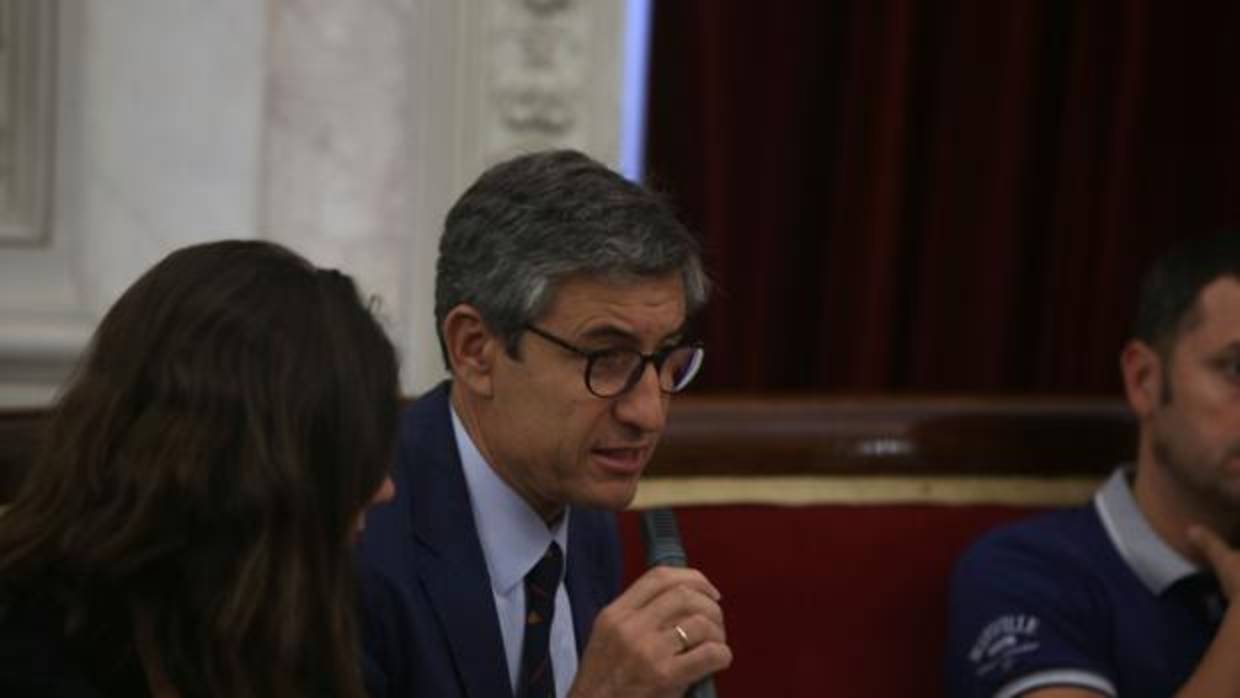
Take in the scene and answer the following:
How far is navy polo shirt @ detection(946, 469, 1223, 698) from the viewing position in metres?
2.36

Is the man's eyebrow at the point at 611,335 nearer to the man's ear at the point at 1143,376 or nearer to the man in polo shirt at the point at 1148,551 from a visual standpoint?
the man in polo shirt at the point at 1148,551

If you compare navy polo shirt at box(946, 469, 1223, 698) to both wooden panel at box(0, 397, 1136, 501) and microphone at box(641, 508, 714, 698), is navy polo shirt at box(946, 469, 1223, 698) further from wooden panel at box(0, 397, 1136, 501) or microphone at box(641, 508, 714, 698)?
microphone at box(641, 508, 714, 698)

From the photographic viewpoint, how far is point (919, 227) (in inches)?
119

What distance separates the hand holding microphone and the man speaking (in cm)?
3

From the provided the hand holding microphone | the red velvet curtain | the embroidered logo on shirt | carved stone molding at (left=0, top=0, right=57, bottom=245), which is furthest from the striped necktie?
the red velvet curtain

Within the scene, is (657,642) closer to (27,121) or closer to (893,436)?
(893,436)

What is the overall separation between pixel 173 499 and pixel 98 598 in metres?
0.09

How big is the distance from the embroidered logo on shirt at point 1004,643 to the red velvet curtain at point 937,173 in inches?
26.0

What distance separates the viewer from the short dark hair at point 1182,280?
252 centimetres

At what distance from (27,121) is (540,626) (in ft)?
3.34

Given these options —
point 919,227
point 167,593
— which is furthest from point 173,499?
point 919,227

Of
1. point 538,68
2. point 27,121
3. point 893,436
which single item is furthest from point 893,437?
point 27,121

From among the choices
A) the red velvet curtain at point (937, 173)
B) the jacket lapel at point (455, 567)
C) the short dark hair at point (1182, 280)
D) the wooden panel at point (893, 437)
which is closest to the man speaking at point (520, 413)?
the jacket lapel at point (455, 567)

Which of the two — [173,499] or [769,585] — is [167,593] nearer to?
[173,499]
